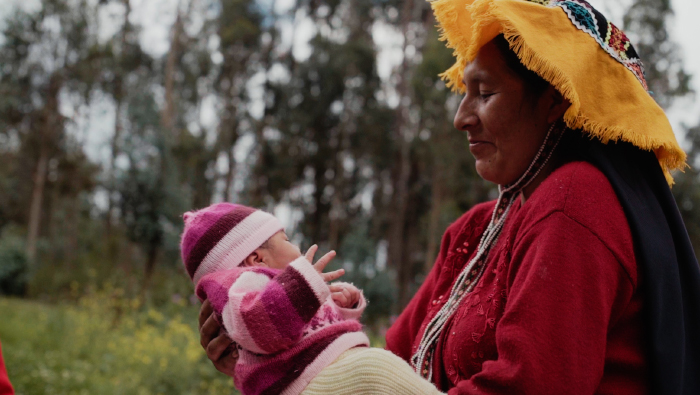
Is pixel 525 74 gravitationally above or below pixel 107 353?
above

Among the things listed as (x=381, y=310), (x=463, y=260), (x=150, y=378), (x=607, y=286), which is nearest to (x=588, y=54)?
(x=607, y=286)

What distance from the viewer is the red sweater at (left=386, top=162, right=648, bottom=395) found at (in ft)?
4.00

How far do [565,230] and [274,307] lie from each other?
2.63ft

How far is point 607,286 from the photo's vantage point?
1271 millimetres

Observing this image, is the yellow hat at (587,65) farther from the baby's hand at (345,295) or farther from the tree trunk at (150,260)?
the tree trunk at (150,260)

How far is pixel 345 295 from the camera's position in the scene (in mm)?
2109

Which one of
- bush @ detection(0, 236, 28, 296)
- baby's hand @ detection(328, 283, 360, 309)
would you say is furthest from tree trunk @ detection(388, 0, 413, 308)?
baby's hand @ detection(328, 283, 360, 309)

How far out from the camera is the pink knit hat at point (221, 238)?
1965 mm

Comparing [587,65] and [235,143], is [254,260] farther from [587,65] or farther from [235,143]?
[235,143]

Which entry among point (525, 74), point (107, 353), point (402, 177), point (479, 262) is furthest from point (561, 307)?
point (402, 177)

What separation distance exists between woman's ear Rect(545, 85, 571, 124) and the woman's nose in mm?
210

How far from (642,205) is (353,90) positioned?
72.7 ft

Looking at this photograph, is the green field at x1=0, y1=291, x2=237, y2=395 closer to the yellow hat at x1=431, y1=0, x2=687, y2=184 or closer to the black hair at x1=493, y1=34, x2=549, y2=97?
the black hair at x1=493, y1=34, x2=549, y2=97

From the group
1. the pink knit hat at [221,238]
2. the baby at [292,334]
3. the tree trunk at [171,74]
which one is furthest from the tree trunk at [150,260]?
the baby at [292,334]
